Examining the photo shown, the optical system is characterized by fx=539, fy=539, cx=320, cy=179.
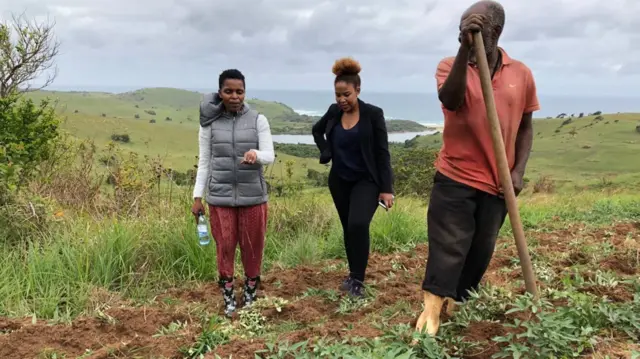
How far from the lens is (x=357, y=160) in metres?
4.16

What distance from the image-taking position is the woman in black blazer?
4.13 meters

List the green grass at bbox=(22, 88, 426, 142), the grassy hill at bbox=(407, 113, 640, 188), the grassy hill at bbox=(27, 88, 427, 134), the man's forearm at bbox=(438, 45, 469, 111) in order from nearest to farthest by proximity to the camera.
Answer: the man's forearm at bbox=(438, 45, 469, 111) → the grassy hill at bbox=(407, 113, 640, 188) → the green grass at bbox=(22, 88, 426, 142) → the grassy hill at bbox=(27, 88, 427, 134)

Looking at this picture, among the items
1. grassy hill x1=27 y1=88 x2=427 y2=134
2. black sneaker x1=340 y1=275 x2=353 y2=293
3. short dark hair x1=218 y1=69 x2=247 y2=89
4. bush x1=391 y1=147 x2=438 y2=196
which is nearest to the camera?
short dark hair x1=218 y1=69 x2=247 y2=89

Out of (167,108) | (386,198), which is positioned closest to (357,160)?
(386,198)

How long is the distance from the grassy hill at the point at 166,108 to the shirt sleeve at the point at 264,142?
6864cm

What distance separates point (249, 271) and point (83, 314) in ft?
4.04

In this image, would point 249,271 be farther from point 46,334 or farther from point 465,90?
point 465,90

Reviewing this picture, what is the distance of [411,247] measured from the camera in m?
6.02

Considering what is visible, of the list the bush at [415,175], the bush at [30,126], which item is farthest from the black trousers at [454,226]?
the bush at [415,175]

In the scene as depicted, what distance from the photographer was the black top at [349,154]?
13.6ft

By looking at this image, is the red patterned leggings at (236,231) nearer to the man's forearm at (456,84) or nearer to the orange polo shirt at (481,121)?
the orange polo shirt at (481,121)

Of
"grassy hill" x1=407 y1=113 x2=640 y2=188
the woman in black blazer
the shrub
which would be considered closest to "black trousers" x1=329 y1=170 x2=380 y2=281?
the woman in black blazer

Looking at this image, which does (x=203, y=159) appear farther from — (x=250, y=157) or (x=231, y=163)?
(x=250, y=157)

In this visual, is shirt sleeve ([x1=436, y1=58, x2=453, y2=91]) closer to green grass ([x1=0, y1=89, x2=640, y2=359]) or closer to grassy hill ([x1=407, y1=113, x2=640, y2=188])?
green grass ([x1=0, y1=89, x2=640, y2=359])
